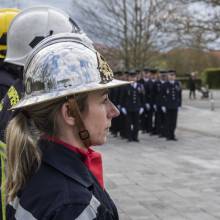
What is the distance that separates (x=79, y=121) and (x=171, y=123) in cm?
1213

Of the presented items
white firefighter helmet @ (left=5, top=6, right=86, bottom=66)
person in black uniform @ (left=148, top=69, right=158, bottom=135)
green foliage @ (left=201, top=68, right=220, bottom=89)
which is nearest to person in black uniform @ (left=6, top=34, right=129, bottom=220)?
white firefighter helmet @ (left=5, top=6, right=86, bottom=66)

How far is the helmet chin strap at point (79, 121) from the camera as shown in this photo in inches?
61.8

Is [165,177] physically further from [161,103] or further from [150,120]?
[150,120]

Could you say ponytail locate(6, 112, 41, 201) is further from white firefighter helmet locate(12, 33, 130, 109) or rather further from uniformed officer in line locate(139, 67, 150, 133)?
uniformed officer in line locate(139, 67, 150, 133)

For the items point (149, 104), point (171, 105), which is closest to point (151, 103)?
point (149, 104)

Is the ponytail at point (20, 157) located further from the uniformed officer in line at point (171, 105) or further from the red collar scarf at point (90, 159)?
the uniformed officer in line at point (171, 105)

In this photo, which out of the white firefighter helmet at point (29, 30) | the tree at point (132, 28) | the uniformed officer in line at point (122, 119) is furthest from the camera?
the tree at point (132, 28)

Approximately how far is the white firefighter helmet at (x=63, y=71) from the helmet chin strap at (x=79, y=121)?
0.04 meters

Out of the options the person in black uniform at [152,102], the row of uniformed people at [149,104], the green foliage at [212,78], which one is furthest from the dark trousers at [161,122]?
the green foliage at [212,78]

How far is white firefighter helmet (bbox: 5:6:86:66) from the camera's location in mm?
2498

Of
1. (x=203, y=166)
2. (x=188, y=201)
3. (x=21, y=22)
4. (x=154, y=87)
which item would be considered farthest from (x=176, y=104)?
(x=21, y=22)

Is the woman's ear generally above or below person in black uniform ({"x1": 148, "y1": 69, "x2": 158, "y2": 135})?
above

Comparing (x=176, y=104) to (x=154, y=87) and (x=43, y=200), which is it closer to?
(x=154, y=87)

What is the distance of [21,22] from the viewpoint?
2.54 m
